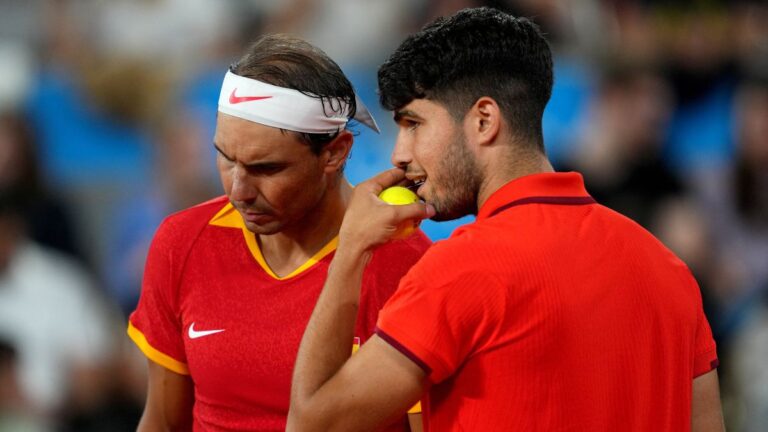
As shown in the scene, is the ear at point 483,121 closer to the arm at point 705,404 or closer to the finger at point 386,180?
the finger at point 386,180

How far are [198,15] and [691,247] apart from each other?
10.1ft

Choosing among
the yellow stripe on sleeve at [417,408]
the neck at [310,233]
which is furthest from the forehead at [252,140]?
the yellow stripe on sleeve at [417,408]

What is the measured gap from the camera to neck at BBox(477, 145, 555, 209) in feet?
7.95

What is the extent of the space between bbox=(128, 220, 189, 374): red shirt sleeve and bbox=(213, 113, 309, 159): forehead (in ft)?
1.42

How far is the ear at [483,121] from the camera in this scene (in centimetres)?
242

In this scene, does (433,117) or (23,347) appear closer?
(433,117)

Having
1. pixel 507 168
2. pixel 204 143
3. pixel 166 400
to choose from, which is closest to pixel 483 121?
pixel 507 168

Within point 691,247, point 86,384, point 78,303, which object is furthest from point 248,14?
point 691,247

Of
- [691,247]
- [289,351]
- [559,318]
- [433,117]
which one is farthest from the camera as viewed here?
[691,247]

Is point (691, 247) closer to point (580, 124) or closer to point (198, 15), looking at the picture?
point (580, 124)

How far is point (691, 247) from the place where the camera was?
5715 millimetres

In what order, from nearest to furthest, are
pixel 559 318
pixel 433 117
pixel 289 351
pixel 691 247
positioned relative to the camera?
pixel 559 318 → pixel 433 117 → pixel 289 351 → pixel 691 247

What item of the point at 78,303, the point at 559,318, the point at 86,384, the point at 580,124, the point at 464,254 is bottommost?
the point at 86,384

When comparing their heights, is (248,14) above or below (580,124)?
above
